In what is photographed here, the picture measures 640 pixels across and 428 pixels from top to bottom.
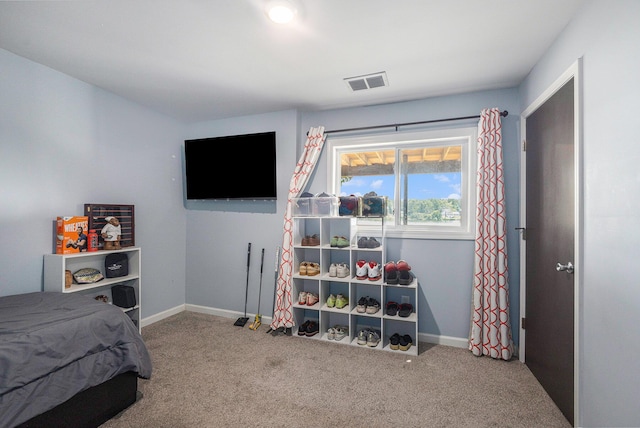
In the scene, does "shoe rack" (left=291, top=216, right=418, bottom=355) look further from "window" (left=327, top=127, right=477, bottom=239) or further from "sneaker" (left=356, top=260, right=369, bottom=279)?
"window" (left=327, top=127, right=477, bottom=239)

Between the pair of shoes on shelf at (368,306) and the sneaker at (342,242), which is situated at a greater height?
the sneaker at (342,242)

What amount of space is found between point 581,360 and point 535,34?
2025 mm

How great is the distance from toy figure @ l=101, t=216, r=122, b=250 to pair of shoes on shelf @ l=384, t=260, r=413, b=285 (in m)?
2.60

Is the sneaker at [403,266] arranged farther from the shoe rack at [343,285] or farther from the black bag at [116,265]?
the black bag at [116,265]

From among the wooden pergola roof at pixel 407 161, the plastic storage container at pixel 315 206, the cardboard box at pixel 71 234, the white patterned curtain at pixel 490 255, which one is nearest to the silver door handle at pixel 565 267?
the white patterned curtain at pixel 490 255

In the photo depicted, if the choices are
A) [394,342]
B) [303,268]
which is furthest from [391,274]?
[303,268]

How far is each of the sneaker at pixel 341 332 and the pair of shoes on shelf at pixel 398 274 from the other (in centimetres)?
71

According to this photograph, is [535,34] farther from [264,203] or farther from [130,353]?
[130,353]

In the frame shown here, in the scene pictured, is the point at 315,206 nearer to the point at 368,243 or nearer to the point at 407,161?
the point at 368,243

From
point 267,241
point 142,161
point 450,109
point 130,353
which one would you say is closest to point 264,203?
point 267,241

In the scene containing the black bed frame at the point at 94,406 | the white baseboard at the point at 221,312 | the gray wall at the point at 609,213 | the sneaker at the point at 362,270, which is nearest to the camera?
the gray wall at the point at 609,213

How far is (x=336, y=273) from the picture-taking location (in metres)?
3.03

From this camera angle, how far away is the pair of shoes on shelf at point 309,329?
307 centimetres

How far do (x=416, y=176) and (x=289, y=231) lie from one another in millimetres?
1482
